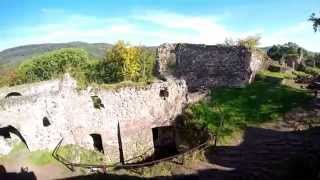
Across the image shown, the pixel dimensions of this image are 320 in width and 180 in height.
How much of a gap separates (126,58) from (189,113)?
34879 millimetres

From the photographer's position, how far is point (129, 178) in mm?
18766

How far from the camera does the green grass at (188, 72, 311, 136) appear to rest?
890 inches

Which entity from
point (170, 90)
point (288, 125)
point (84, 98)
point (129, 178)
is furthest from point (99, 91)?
point (288, 125)

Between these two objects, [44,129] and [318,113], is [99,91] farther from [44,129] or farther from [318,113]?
[318,113]

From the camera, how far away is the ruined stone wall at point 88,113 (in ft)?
69.9

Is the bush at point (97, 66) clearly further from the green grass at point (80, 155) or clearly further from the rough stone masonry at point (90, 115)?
the green grass at point (80, 155)

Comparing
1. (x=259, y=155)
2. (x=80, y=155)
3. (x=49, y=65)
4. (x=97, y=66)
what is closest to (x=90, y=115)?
(x=80, y=155)

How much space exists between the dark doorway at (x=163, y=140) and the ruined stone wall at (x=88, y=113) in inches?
25.2

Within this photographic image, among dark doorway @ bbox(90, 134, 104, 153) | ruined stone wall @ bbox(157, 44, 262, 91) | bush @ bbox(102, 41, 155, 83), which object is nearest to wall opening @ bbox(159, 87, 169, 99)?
ruined stone wall @ bbox(157, 44, 262, 91)

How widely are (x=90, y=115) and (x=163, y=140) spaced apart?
15.3 feet

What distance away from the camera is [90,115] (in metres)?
23.2

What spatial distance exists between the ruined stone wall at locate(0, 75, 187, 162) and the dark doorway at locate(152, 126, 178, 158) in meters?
0.64

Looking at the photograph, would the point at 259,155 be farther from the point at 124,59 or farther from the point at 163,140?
the point at 124,59

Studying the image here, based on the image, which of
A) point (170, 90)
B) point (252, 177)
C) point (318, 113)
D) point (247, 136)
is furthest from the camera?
point (170, 90)
